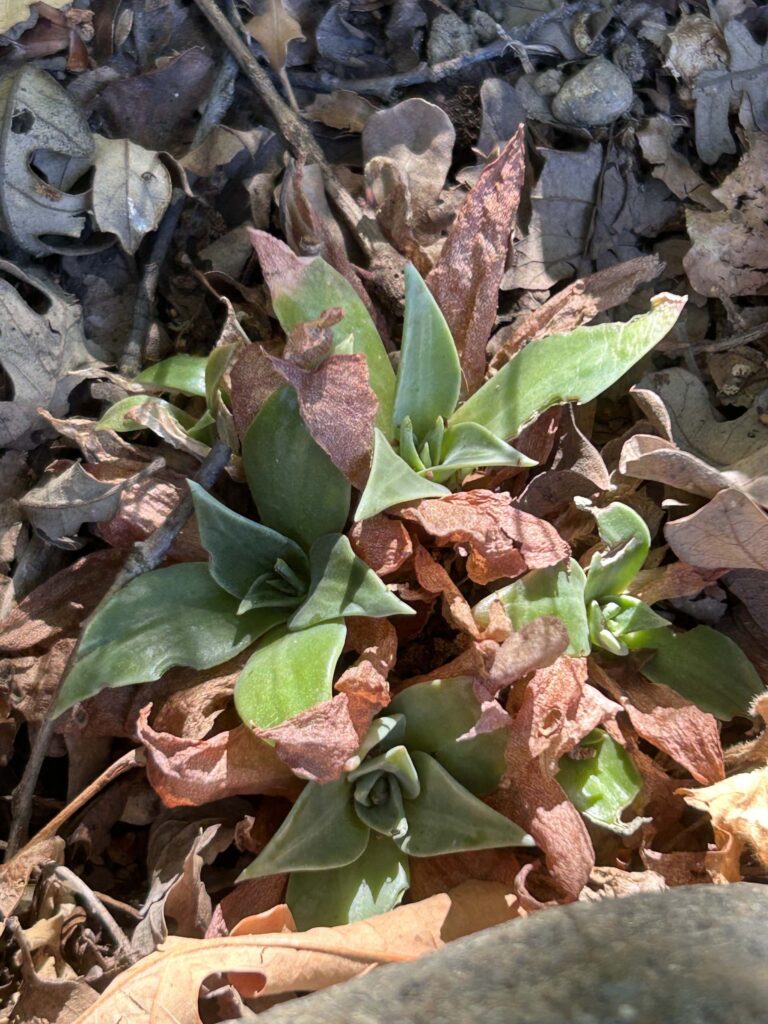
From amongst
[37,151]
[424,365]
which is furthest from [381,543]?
[37,151]

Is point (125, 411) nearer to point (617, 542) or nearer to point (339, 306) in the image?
point (339, 306)

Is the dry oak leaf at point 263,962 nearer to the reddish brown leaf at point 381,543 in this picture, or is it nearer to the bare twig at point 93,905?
the bare twig at point 93,905


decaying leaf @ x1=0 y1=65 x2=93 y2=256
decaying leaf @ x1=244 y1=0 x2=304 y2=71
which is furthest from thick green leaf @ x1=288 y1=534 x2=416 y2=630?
decaying leaf @ x1=244 y1=0 x2=304 y2=71

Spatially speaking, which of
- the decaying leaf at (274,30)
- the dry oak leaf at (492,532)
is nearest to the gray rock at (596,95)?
the decaying leaf at (274,30)

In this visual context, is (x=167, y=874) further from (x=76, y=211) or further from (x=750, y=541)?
(x=76, y=211)

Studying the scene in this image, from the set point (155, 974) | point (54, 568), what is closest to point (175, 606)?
point (54, 568)

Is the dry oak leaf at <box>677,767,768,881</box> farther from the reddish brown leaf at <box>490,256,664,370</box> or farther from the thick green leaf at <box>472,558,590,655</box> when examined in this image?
the reddish brown leaf at <box>490,256,664,370</box>
